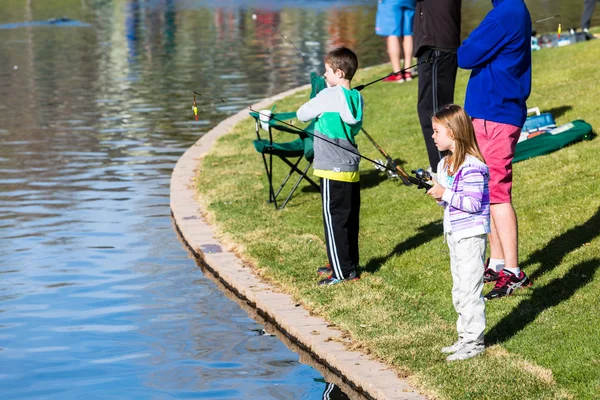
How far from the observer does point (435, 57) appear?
9.04 metres

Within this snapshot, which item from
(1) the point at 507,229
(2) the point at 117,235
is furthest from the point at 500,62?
(2) the point at 117,235

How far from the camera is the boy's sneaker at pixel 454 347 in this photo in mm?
5676

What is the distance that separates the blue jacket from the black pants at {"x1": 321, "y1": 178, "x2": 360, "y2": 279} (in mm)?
1058

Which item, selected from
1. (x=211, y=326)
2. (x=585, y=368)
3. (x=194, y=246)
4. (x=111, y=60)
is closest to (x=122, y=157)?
(x=194, y=246)

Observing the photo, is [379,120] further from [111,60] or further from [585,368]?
[111,60]

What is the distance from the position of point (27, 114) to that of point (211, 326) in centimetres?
1074

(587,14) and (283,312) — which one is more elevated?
(587,14)

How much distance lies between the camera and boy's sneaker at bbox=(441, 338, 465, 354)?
5.68 m

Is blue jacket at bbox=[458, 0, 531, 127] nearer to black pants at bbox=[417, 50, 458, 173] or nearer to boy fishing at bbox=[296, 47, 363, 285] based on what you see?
boy fishing at bbox=[296, 47, 363, 285]

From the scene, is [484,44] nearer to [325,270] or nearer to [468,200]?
[468,200]

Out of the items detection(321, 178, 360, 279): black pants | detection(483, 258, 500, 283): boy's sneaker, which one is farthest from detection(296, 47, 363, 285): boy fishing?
detection(483, 258, 500, 283): boy's sneaker

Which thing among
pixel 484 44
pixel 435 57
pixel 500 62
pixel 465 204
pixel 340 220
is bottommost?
pixel 340 220

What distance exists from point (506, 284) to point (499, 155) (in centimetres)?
84

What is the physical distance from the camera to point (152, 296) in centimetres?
767
